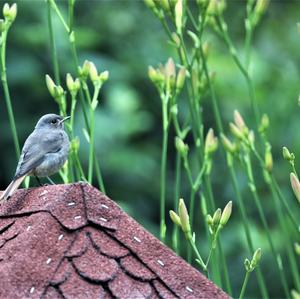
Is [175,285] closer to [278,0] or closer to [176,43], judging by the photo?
[176,43]

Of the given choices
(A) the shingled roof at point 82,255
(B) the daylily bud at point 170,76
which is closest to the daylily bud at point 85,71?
(B) the daylily bud at point 170,76

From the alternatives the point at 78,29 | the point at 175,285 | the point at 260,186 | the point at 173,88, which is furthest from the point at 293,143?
the point at 175,285

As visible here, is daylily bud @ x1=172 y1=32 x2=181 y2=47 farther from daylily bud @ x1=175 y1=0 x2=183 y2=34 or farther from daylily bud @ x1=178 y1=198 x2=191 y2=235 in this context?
daylily bud @ x1=178 y1=198 x2=191 y2=235

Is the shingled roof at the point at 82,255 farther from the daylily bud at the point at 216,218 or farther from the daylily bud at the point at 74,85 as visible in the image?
the daylily bud at the point at 74,85

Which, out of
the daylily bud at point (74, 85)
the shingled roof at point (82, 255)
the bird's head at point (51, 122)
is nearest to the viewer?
the shingled roof at point (82, 255)

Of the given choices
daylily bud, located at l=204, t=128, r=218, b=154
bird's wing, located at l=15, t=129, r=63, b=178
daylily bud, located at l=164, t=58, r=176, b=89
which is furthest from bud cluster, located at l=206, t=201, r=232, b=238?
daylily bud, located at l=164, t=58, r=176, b=89

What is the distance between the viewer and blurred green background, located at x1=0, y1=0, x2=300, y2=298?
7.46m

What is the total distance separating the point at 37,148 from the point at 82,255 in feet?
2.95

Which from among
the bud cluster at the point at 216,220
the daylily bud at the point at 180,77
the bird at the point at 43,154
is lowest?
the bud cluster at the point at 216,220

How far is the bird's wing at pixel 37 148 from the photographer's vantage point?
393 centimetres

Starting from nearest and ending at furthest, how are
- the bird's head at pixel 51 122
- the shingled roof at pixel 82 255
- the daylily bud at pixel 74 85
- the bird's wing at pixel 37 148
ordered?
1. the shingled roof at pixel 82 255
2. the bird's wing at pixel 37 148
3. the daylily bud at pixel 74 85
4. the bird's head at pixel 51 122

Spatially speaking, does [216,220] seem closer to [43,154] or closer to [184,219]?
[184,219]

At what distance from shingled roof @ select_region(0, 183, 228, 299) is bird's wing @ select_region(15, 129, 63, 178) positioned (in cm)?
49

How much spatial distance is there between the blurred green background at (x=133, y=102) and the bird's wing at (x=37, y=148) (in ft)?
9.64
